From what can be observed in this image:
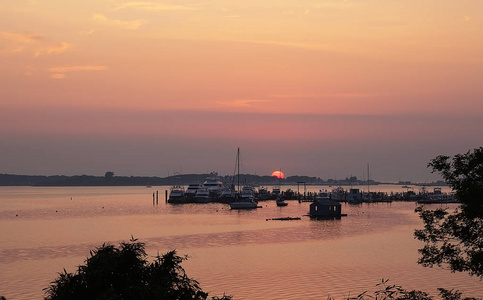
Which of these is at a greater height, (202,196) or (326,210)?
(202,196)

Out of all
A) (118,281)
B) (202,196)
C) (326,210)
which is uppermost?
(202,196)

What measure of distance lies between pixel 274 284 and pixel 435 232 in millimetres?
28654

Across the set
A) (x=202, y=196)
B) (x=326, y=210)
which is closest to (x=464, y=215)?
(x=326, y=210)

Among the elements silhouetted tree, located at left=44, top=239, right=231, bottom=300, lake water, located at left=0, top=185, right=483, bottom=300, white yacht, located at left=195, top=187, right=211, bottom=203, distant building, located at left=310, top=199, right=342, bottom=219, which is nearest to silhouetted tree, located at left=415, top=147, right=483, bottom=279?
silhouetted tree, located at left=44, top=239, right=231, bottom=300

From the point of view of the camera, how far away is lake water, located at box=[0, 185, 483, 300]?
170 feet

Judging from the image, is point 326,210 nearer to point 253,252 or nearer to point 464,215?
point 253,252

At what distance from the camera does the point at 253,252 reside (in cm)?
7381

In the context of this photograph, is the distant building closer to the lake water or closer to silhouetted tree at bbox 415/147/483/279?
the lake water

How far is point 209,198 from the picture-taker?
19512cm

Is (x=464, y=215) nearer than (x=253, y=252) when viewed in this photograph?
Yes

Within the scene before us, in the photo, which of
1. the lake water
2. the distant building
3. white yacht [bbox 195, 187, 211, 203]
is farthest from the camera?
white yacht [bbox 195, 187, 211, 203]

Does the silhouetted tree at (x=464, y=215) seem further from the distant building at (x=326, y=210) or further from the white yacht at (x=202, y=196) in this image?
the white yacht at (x=202, y=196)

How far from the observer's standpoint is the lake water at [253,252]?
51844 millimetres

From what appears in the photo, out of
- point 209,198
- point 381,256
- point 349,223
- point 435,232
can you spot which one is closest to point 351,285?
point 381,256
